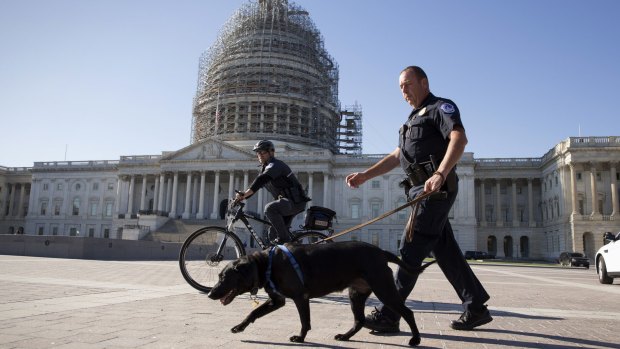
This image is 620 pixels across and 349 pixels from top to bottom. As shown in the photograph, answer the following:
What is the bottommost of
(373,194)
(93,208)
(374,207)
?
→ (93,208)

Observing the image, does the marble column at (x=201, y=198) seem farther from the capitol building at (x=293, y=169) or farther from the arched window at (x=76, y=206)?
the arched window at (x=76, y=206)

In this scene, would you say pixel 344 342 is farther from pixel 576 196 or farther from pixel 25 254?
pixel 576 196

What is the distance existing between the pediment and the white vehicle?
55012 mm

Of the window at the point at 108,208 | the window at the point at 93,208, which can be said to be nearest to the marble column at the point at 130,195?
the window at the point at 108,208

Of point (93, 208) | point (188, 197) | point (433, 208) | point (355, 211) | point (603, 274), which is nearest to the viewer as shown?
point (433, 208)

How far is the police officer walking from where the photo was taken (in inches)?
202

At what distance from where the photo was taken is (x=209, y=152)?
2781 inches

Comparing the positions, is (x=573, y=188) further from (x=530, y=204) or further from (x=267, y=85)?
(x=267, y=85)

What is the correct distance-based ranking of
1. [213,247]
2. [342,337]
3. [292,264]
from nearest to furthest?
[292,264] → [342,337] → [213,247]

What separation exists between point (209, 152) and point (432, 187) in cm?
6783

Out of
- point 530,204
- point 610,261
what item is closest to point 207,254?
point 610,261

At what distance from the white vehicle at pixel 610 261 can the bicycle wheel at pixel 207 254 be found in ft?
43.0

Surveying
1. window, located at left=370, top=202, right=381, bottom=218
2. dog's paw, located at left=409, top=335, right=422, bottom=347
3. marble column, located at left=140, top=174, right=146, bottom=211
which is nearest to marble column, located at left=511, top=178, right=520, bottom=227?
window, located at left=370, top=202, right=381, bottom=218

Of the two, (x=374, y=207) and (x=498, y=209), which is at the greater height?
(x=498, y=209)
